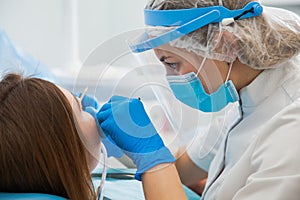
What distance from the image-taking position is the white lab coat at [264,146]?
112 cm

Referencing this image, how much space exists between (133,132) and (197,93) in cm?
Result: 22

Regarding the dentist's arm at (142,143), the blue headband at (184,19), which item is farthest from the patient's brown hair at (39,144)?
the blue headband at (184,19)

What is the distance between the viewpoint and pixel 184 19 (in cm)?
128

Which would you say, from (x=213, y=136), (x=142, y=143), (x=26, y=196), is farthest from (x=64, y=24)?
(x=26, y=196)

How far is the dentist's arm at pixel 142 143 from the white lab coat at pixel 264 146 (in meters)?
0.18

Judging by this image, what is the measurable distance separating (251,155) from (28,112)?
584 millimetres

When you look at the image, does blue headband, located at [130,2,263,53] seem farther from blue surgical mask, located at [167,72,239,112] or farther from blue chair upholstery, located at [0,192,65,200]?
blue chair upholstery, located at [0,192,65,200]

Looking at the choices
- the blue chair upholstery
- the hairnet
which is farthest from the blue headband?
the blue chair upholstery

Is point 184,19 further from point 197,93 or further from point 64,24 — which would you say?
point 64,24

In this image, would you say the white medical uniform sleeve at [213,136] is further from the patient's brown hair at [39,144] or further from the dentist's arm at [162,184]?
the patient's brown hair at [39,144]

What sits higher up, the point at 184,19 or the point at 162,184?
the point at 184,19

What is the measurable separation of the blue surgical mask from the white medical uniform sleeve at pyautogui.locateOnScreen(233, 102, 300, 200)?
19cm

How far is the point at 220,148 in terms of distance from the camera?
1.59 metres

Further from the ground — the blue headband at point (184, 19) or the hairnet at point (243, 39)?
the blue headband at point (184, 19)
